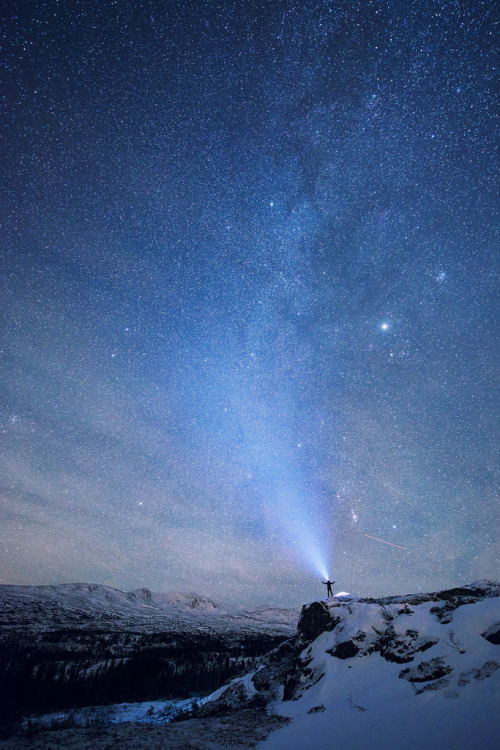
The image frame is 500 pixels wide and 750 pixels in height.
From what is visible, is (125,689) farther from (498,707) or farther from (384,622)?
(498,707)

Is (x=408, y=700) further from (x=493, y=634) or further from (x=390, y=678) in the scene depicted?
(x=493, y=634)

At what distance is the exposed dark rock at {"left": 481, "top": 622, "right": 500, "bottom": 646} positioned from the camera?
1945 centimetres

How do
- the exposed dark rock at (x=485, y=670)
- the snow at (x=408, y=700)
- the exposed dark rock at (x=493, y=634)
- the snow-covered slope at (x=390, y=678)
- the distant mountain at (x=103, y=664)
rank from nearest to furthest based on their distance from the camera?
the snow at (x=408, y=700) → the snow-covered slope at (x=390, y=678) → the exposed dark rock at (x=485, y=670) → the exposed dark rock at (x=493, y=634) → the distant mountain at (x=103, y=664)

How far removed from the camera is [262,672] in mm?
33500

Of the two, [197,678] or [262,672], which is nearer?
[262,672]

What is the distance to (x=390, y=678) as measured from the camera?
21.5 meters

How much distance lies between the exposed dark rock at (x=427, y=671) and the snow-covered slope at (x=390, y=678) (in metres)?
0.07

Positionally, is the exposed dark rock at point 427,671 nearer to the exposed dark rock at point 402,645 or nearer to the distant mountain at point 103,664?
the exposed dark rock at point 402,645

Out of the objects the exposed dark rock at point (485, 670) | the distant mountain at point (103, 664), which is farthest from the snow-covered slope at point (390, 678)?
the distant mountain at point (103, 664)

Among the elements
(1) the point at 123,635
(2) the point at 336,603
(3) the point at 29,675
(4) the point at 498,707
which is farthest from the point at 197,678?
(4) the point at 498,707

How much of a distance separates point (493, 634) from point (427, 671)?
15.8 ft

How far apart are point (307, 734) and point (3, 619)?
18717 centimetres

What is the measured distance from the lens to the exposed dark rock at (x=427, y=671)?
19308 mm

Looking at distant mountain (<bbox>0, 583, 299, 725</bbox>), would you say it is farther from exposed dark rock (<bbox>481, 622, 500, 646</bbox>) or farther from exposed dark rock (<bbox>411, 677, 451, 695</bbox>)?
exposed dark rock (<bbox>481, 622, 500, 646</bbox>)
